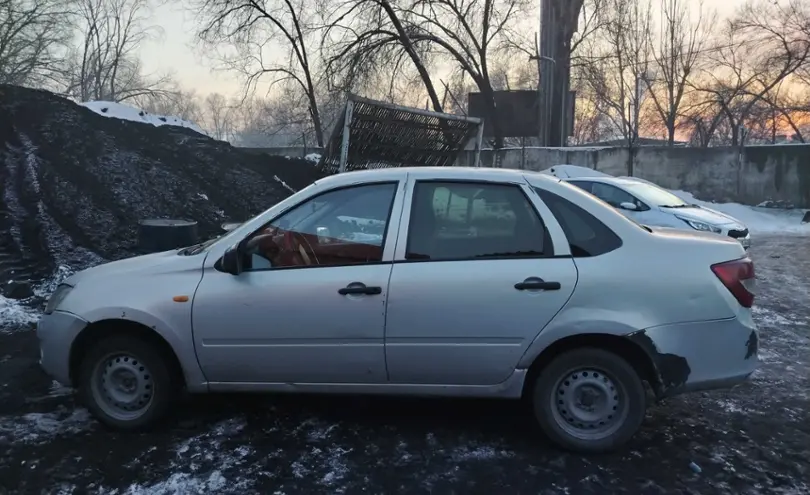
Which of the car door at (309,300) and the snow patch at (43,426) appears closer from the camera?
the car door at (309,300)

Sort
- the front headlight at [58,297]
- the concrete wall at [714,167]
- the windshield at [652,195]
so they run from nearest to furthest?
the front headlight at [58,297] < the windshield at [652,195] < the concrete wall at [714,167]

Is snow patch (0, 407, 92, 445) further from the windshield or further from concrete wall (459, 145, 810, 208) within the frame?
concrete wall (459, 145, 810, 208)

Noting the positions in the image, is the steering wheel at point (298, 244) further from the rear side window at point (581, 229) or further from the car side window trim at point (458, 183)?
the rear side window at point (581, 229)

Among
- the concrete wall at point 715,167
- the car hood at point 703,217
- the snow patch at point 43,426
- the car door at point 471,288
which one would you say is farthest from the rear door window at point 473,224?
the concrete wall at point 715,167

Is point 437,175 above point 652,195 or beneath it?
beneath

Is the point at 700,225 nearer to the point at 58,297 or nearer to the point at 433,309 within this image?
the point at 433,309

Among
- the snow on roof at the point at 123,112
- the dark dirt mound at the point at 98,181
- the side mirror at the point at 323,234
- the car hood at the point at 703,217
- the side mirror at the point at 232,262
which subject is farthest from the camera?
the snow on roof at the point at 123,112

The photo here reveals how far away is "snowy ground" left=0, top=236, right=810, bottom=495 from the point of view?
3416 millimetres

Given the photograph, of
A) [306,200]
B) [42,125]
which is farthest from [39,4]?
[306,200]

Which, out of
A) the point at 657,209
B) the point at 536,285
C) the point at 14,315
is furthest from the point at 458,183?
the point at 657,209

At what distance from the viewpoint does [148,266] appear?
4051mm

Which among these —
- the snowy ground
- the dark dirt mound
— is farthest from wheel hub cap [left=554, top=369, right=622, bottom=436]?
the dark dirt mound

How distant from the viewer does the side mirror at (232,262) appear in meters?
3.83

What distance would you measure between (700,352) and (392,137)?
9.25 m
